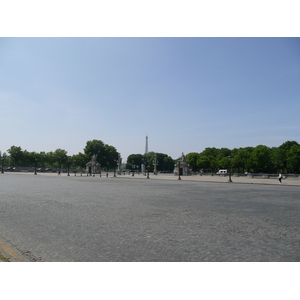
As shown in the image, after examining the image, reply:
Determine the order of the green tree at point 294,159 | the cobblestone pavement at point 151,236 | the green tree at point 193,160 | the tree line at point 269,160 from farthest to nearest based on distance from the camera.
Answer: the green tree at point 193,160 < the tree line at point 269,160 < the green tree at point 294,159 < the cobblestone pavement at point 151,236

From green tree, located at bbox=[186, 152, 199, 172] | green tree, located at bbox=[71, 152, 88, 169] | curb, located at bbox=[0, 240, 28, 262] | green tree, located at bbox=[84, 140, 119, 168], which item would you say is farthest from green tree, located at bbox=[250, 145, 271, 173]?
curb, located at bbox=[0, 240, 28, 262]

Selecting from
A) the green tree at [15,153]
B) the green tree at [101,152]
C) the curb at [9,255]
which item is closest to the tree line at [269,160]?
the green tree at [101,152]

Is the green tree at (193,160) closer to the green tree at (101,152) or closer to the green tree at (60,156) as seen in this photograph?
the green tree at (101,152)

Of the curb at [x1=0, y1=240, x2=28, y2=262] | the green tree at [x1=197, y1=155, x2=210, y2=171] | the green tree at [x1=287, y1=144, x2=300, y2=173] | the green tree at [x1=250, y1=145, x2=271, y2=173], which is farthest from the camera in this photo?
the green tree at [x1=197, y1=155, x2=210, y2=171]

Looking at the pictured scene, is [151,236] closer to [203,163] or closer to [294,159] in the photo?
[294,159]

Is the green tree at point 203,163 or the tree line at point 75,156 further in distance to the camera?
the tree line at point 75,156

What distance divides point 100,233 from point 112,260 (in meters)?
2.07

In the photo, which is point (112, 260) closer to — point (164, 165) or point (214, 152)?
point (214, 152)

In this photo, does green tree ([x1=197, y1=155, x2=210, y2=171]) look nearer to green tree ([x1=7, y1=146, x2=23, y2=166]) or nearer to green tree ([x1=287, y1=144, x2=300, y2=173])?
green tree ([x1=287, y1=144, x2=300, y2=173])

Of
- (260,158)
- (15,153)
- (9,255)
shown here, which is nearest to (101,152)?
(15,153)

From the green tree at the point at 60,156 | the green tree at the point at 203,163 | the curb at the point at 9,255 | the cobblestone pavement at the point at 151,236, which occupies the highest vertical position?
the green tree at the point at 60,156

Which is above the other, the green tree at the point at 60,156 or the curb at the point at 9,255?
the green tree at the point at 60,156

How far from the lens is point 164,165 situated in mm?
146625

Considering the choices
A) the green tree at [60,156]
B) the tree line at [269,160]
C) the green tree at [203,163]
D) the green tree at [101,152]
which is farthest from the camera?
the green tree at [60,156]
